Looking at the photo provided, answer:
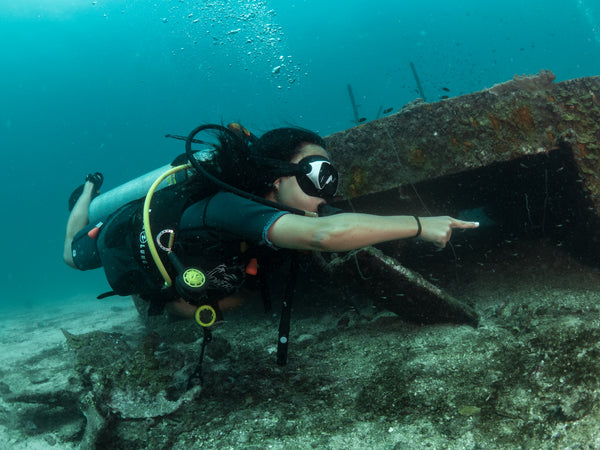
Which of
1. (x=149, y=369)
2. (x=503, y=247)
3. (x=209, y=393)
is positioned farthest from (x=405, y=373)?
(x=503, y=247)

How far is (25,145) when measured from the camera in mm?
85938

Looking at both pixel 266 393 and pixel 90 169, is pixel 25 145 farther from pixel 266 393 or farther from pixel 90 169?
pixel 266 393

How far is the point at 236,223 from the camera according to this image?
6.88 ft

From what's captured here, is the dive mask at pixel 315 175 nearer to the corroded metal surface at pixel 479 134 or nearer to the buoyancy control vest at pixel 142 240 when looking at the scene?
the buoyancy control vest at pixel 142 240

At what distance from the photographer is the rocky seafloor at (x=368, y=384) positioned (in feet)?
5.97

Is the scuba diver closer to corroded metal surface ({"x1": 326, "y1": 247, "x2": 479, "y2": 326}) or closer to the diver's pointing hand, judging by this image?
the diver's pointing hand

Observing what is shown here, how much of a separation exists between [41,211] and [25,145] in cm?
1921

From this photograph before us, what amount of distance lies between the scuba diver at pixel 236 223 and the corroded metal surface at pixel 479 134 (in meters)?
1.07

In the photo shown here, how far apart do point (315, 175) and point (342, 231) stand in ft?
2.55

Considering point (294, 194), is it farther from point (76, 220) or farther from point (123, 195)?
point (76, 220)

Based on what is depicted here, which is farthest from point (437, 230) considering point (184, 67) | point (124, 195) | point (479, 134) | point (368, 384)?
point (184, 67)

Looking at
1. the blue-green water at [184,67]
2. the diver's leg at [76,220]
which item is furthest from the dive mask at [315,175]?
the blue-green water at [184,67]

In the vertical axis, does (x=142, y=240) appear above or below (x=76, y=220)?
below

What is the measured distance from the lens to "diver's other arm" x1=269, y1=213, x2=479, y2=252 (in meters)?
1.89
